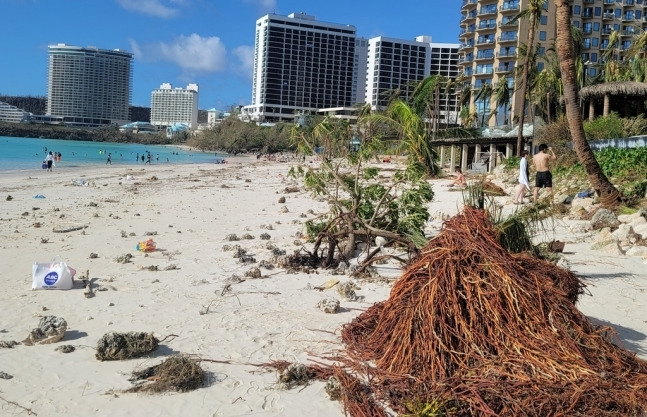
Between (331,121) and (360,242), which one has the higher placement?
(331,121)

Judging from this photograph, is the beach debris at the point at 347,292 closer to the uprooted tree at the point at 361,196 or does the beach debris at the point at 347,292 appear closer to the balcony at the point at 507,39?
the uprooted tree at the point at 361,196

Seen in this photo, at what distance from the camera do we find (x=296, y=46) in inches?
5861

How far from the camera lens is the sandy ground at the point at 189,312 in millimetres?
4242

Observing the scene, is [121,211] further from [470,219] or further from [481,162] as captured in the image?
[481,162]

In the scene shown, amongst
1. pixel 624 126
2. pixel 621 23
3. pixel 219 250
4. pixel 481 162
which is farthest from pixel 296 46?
pixel 219 250

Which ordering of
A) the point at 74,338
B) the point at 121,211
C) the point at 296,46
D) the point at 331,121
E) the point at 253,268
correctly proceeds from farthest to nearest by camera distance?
the point at 296,46 → the point at 121,211 → the point at 331,121 → the point at 253,268 → the point at 74,338

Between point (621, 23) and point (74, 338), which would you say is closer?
point (74, 338)

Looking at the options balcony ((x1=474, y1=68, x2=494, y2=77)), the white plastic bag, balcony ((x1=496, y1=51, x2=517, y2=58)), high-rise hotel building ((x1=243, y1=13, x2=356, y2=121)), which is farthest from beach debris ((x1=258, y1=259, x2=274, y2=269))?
high-rise hotel building ((x1=243, y1=13, x2=356, y2=121))

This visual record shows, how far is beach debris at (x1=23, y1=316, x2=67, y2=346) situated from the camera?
530cm

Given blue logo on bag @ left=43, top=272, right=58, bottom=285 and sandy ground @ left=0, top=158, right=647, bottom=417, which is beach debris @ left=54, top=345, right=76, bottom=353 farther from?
blue logo on bag @ left=43, top=272, right=58, bottom=285

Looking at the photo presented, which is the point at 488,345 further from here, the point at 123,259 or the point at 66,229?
the point at 66,229

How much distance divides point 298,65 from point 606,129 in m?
132

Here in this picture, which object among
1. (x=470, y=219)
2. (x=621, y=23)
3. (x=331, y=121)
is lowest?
(x=470, y=219)

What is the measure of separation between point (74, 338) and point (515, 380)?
4077 millimetres
